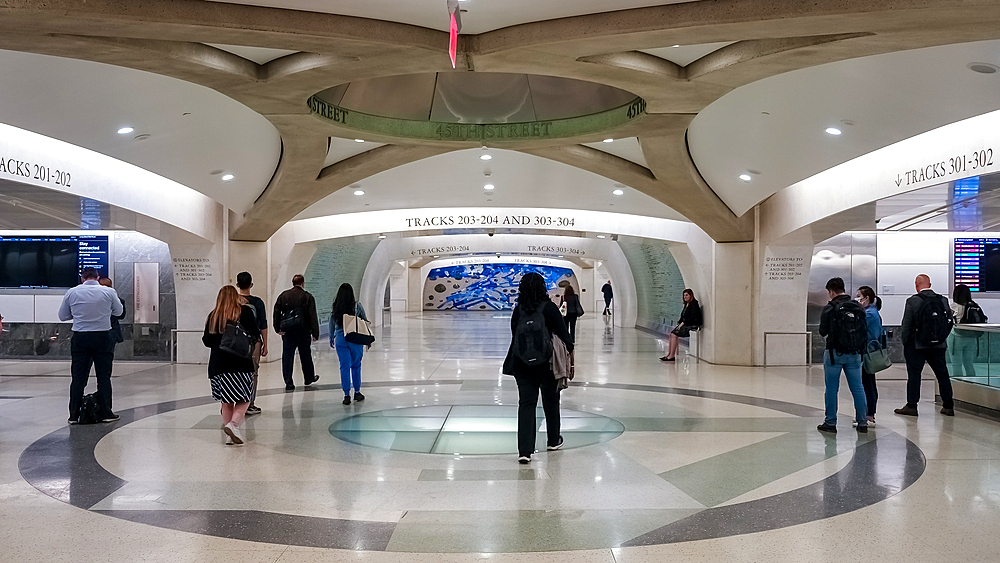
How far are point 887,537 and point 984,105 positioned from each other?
4.37 meters

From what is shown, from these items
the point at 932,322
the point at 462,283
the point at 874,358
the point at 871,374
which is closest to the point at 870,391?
the point at 871,374

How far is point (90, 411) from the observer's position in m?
8.12

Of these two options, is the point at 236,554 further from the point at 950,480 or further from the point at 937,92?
the point at 937,92

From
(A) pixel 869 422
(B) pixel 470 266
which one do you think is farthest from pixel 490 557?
(B) pixel 470 266

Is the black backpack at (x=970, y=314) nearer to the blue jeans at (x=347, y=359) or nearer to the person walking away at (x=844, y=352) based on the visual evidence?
the person walking away at (x=844, y=352)

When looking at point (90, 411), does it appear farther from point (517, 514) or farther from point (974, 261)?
point (974, 261)

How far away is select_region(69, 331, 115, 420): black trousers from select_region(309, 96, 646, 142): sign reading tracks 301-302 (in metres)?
3.29

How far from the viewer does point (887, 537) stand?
14.7ft

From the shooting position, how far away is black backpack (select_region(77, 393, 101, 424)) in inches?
319

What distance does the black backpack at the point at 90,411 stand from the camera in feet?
26.6

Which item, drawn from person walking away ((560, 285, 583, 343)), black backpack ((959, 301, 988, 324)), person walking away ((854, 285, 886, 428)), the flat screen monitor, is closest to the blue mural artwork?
person walking away ((560, 285, 583, 343))

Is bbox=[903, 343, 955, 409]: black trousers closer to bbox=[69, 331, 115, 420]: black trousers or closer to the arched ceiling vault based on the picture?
the arched ceiling vault

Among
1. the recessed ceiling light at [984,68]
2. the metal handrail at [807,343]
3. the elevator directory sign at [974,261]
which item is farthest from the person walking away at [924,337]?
the elevator directory sign at [974,261]

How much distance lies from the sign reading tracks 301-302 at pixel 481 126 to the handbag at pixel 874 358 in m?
3.38
